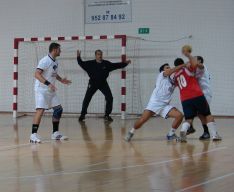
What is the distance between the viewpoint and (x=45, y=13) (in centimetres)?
1869

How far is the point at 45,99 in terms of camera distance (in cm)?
1069

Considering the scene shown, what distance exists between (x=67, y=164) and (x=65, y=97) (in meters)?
10.4

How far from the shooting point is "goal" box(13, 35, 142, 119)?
A: 17312 mm

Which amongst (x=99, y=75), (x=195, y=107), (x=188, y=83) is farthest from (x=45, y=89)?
(x=99, y=75)

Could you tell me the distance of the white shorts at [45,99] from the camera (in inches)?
418

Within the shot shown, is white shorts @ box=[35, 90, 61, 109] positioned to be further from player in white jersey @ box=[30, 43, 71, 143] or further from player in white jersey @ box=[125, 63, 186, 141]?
player in white jersey @ box=[125, 63, 186, 141]

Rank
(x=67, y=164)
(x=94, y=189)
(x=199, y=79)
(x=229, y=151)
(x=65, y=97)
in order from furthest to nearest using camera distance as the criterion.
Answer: (x=65, y=97), (x=199, y=79), (x=229, y=151), (x=67, y=164), (x=94, y=189)

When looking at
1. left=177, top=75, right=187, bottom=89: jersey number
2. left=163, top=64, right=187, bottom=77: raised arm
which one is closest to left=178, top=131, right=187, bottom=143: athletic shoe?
left=177, top=75, right=187, bottom=89: jersey number

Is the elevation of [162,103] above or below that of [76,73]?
below

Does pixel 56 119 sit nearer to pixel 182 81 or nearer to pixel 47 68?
pixel 47 68

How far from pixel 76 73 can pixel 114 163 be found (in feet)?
34.2

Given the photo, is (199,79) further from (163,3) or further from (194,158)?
(163,3)

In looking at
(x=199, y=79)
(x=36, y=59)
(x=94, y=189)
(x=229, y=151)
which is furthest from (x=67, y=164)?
(x=36, y=59)

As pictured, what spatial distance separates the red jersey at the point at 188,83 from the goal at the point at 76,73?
243 inches
